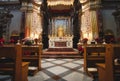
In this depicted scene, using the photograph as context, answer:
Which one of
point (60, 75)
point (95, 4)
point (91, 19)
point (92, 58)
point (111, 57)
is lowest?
point (60, 75)

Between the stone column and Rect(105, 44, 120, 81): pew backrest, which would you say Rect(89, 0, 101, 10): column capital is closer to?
the stone column

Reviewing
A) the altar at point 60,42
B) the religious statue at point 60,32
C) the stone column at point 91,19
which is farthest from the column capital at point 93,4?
the religious statue at point 60,32

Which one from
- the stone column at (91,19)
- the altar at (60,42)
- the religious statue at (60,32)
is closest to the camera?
the stone column at (91,19)

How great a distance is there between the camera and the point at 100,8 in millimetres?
10062

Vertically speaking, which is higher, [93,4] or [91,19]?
[93,4]

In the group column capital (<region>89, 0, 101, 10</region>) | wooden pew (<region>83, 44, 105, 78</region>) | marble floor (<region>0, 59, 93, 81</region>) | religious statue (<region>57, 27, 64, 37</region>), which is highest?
column capital (<region>89, 0, 101, 10</region>)

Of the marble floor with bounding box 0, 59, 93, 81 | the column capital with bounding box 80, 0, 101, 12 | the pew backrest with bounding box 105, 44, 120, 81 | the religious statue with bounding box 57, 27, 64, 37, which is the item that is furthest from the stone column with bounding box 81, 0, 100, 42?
the pew backrest with bounding box 105, 44, 120, 81

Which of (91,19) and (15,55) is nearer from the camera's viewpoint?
(15,55)

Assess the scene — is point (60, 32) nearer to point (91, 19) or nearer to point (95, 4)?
point (91, 19)

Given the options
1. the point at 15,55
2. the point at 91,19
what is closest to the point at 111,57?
the point at 15,55

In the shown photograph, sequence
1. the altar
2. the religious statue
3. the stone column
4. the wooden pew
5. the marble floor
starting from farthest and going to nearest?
the religious statue → the altar → the stone column → the wooden pew → the marble floor

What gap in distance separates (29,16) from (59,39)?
9.57 feet

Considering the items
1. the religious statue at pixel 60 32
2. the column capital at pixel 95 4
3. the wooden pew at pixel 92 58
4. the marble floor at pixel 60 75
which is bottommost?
the marble floor at pixel 60 75

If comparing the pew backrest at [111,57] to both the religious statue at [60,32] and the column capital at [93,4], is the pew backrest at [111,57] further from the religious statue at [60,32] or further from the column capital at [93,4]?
the religious statue at [60,32]
